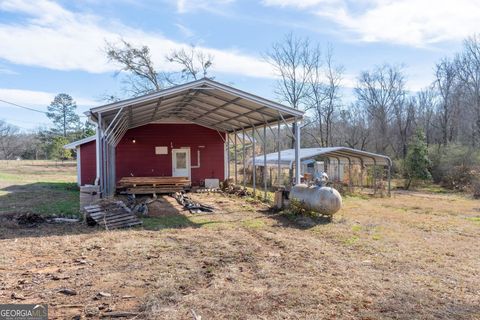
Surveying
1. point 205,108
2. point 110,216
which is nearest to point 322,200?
point 110,216

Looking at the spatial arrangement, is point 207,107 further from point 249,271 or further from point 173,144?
point 249,271

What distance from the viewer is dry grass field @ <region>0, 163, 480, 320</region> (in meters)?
4.14

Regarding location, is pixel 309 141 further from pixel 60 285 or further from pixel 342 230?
pixel 60 285

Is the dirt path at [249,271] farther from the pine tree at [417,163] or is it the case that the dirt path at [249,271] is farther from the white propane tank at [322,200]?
the pine tree at [417,163]

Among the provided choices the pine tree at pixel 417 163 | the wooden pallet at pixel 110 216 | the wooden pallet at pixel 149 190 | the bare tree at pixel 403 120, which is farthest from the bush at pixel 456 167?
the wooden pallet at pixel 110 216

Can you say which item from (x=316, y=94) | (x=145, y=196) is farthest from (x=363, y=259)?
(x=316, y=94)

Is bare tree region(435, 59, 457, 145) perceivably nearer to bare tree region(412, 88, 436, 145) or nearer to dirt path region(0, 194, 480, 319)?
bare tree region(412, 88, 436, 145)

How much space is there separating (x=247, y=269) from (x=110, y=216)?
458cm

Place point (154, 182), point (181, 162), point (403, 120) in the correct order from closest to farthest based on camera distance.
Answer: point (154, 182) → point (181, 162) → point (403, 120)

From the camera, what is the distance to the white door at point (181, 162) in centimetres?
1851

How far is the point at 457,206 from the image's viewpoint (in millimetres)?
14414

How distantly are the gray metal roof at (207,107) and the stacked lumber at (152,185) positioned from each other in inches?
81.5

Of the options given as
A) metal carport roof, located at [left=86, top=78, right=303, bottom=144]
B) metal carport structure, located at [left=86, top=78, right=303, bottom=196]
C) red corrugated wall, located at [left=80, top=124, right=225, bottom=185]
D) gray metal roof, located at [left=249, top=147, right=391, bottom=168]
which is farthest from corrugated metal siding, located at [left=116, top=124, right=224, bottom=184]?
gray metal roof, located at [left=249, top=147, right=391, bottom=168]

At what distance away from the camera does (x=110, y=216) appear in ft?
29.6
